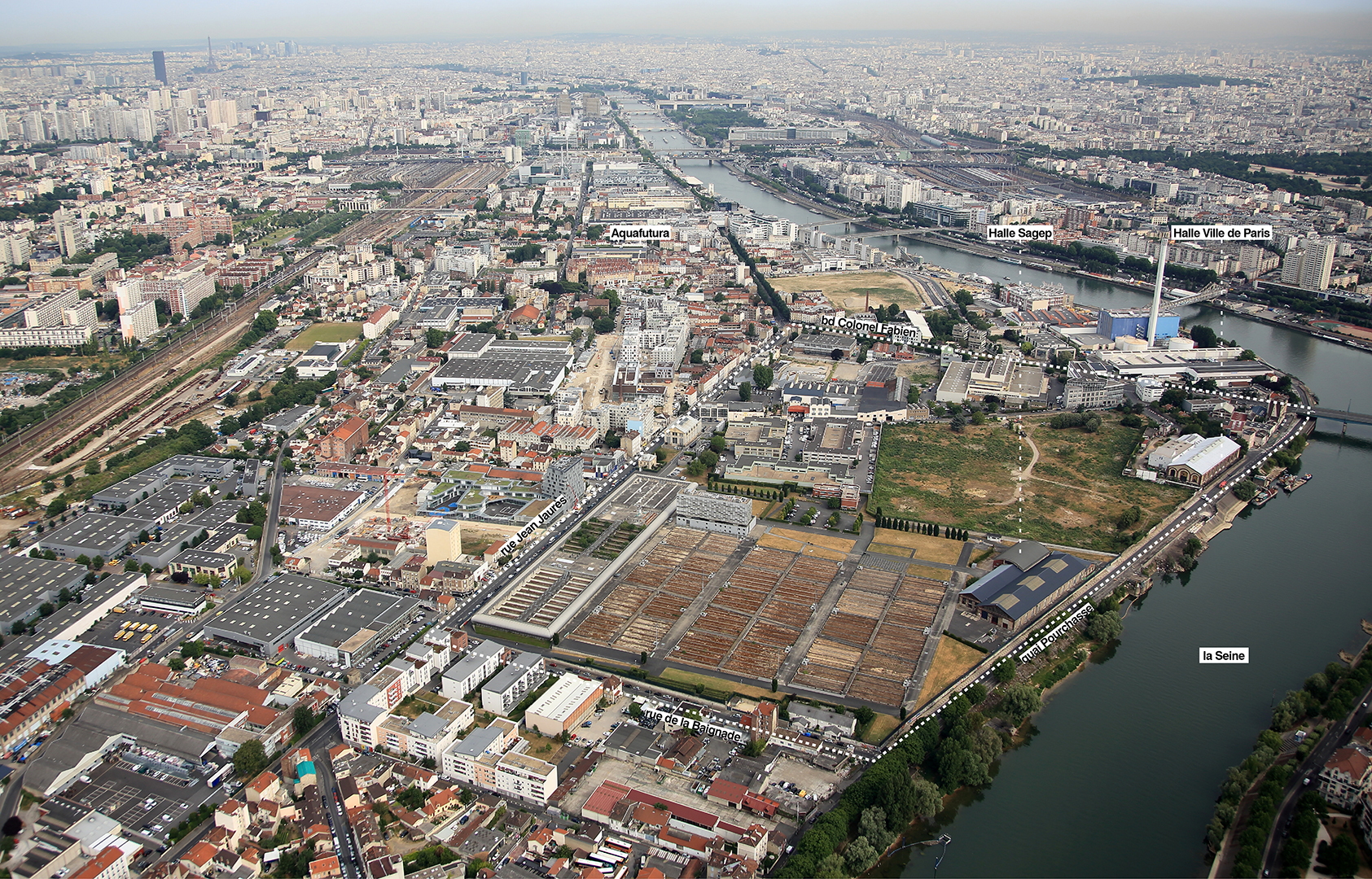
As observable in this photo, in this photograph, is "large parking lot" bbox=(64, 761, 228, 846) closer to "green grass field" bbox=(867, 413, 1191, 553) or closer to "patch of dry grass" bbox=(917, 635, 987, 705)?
"patch of dry grass" bbox=(917, 635, 987, 705)

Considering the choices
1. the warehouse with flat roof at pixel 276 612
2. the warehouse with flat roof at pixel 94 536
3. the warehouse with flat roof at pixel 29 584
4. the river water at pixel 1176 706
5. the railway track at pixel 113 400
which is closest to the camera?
the river water at pixel 1176 706

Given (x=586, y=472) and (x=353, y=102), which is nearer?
(x=586, y=472)

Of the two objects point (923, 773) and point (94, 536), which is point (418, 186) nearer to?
point (94, 536)

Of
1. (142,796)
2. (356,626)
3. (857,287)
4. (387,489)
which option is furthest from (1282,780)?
(857,287)

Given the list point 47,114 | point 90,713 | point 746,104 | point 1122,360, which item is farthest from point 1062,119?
point 90,713

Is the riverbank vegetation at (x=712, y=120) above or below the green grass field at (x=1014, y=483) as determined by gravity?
above

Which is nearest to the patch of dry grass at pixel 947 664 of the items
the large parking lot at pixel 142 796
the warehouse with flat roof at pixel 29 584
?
the large parking lot at pixel 142 796

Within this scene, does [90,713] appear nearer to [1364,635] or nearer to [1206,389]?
[1364,635]

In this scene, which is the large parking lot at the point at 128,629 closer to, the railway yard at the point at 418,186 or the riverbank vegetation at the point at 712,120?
the railway yard at the point at 418,186
